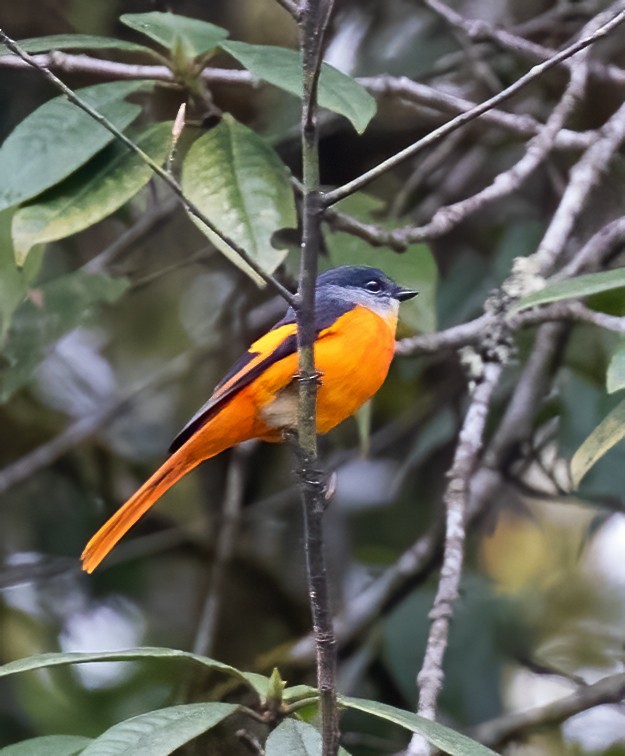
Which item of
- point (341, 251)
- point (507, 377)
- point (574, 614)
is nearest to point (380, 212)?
point (507, 377)

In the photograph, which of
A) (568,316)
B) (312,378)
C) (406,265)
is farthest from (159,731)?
(406,265)

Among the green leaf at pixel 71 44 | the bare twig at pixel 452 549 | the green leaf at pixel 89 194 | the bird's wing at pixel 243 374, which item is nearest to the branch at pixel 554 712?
the bare twig at pixel 452 549

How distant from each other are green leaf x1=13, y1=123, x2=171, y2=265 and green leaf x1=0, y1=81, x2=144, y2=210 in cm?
8

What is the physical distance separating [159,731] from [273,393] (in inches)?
40.5

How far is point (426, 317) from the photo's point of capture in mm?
3289

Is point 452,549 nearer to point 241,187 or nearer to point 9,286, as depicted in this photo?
point 241,187

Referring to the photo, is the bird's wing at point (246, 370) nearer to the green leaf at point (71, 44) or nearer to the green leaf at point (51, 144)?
the green leaf at point (51, 144)

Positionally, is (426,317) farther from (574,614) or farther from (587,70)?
(574,614)

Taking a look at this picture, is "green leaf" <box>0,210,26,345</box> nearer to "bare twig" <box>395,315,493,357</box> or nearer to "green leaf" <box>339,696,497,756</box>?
"bare twig" <box>395,315,493,357</box>

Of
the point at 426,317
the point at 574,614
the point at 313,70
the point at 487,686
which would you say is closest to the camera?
the point at 313,70

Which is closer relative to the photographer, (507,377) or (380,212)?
(507,377)

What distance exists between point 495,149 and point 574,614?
1.90m

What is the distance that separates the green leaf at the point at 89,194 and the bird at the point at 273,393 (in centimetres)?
51

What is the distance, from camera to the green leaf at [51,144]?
8.84 ft
